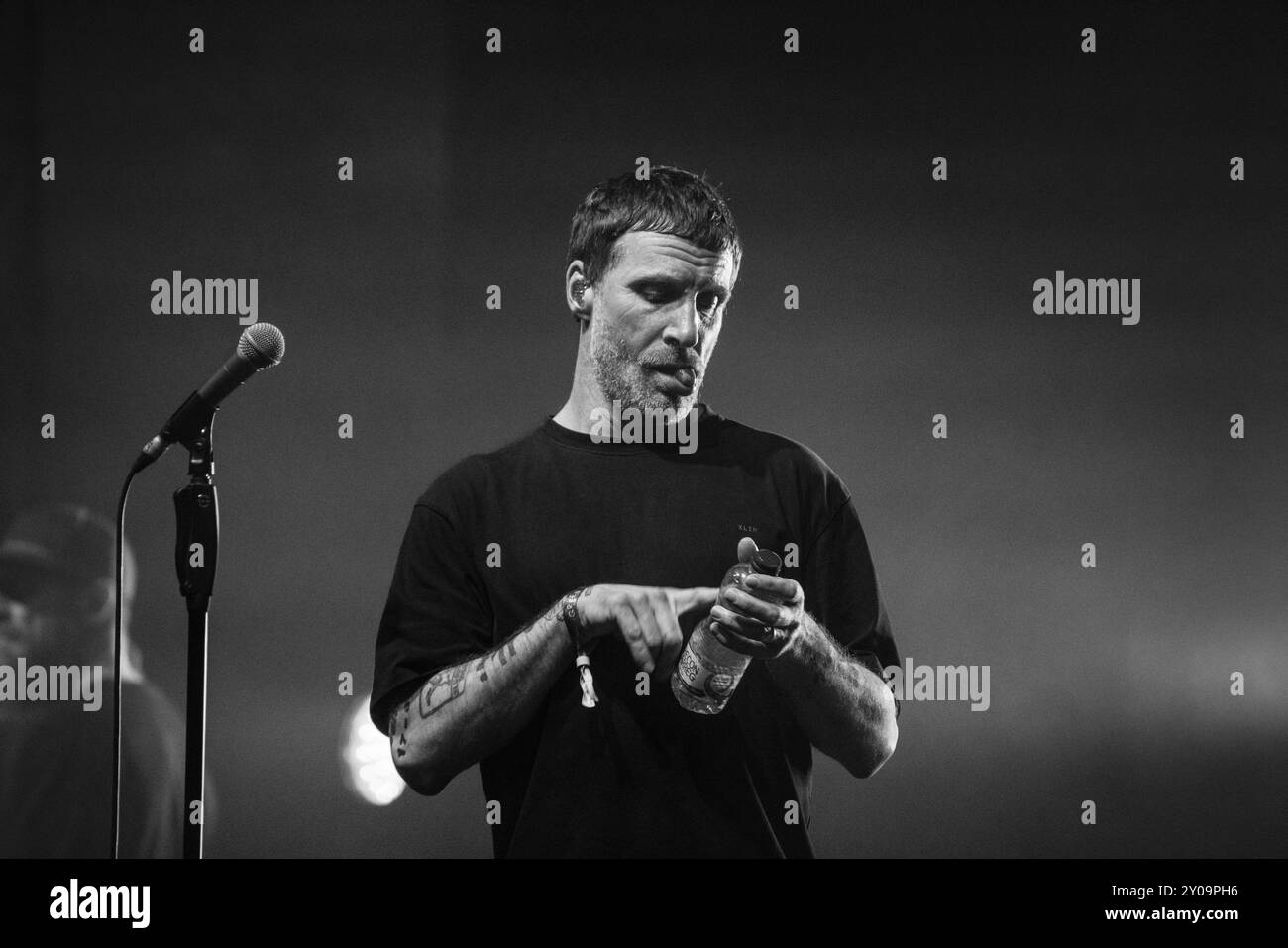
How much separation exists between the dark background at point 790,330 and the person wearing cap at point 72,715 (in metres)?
0.09

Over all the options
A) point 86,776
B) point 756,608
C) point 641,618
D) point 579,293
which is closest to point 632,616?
point 641,618

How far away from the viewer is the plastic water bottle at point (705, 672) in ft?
6.82

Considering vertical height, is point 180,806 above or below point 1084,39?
below

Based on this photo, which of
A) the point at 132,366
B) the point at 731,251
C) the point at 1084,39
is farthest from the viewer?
the point at 1084,39

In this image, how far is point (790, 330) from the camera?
104 inches

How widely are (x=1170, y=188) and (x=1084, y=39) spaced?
0.39 m

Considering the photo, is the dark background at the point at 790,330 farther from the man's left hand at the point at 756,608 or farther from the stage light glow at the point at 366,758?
the man's left hand at the point at 756,608

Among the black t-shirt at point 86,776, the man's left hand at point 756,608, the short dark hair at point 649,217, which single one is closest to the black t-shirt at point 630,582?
the man's left hand at point 756,608

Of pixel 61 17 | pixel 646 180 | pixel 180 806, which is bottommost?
pixel 180 806

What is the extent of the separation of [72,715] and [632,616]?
1297 millimetres

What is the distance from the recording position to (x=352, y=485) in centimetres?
255

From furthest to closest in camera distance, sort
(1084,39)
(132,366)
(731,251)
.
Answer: (1084,39) → (132,366) → (731,251)
